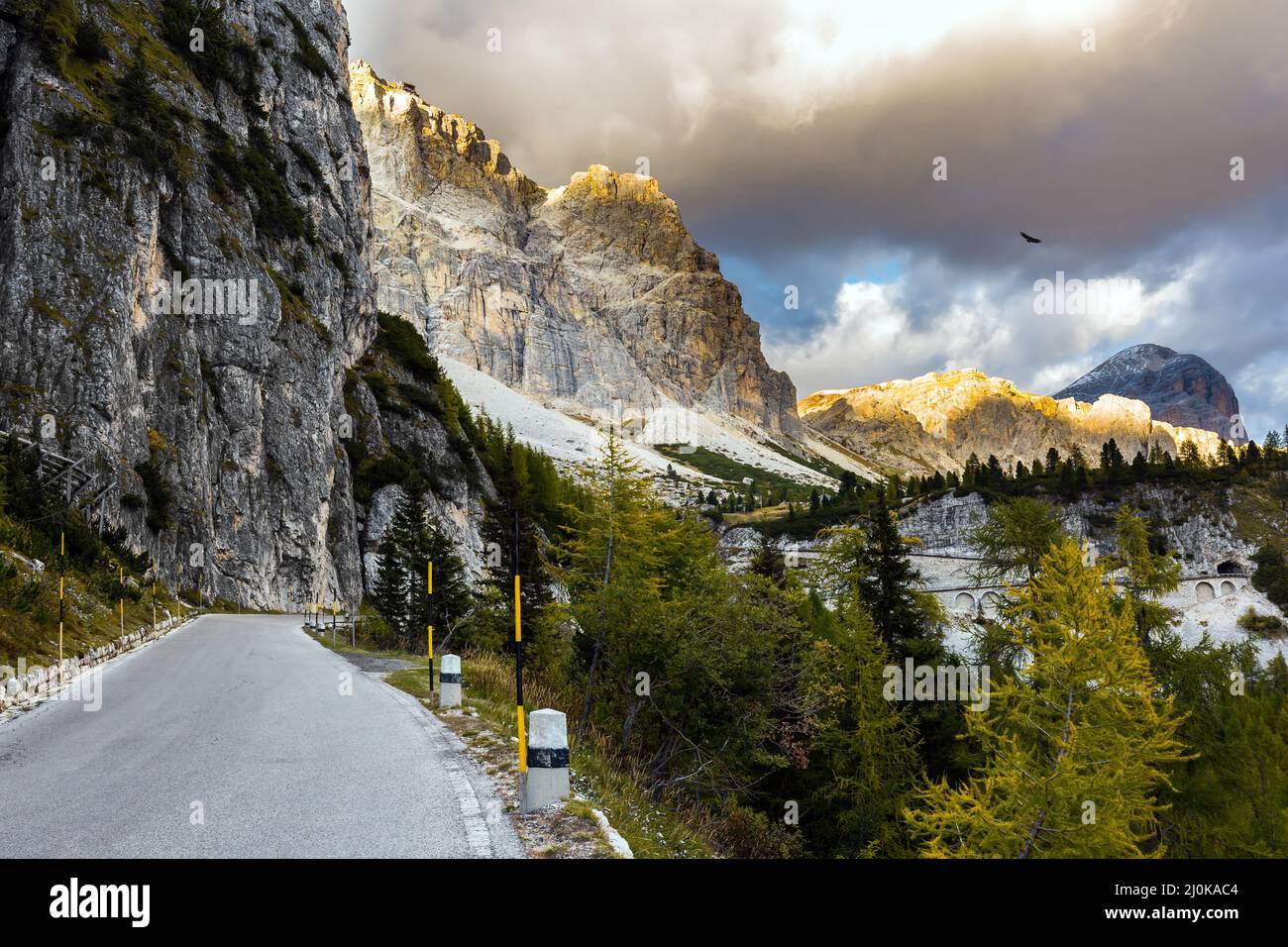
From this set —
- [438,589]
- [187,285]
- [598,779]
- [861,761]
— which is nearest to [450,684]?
[598,779]

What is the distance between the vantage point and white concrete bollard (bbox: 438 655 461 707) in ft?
39.7

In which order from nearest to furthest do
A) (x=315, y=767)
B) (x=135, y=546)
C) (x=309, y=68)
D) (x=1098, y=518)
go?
(x=315, y=767) → (x=135, y=546) → (x=309, y=68) → (x=1098, y=518)

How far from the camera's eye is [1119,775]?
13688mm

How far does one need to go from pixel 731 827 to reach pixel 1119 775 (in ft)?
24.8

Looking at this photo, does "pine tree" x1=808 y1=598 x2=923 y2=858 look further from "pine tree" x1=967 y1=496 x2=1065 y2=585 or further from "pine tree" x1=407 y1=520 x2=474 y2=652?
"pine tree" x1=407 y1=520 x2=474 y2=652

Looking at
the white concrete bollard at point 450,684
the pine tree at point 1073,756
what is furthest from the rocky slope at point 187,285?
the pine tree at point 1073,756

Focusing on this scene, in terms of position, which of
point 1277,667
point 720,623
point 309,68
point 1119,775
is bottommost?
point 1277,667

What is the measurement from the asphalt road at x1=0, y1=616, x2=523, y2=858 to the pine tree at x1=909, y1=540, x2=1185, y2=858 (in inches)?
429

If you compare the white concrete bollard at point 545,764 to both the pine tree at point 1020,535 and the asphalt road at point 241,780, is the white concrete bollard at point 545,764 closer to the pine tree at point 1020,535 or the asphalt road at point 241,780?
the asphalt road at point 241,780

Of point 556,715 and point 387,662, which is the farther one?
point 387,662

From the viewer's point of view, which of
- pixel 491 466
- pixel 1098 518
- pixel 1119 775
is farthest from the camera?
pixel 1098 518

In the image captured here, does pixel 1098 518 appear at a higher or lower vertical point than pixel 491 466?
lower

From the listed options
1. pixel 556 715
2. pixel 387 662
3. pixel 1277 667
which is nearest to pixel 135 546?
pixel 387 662
